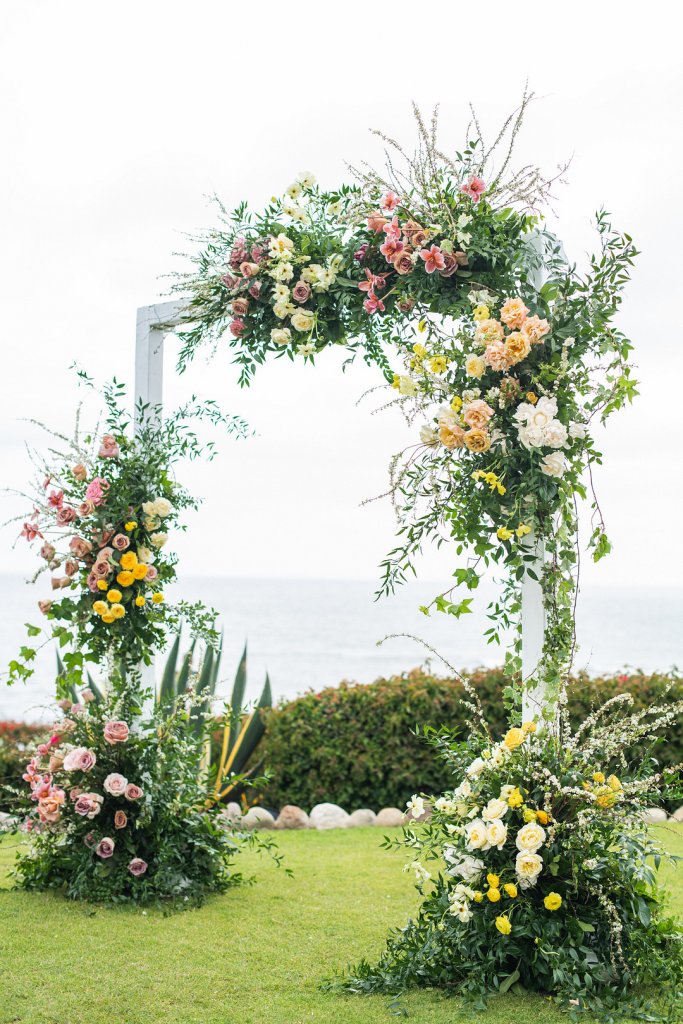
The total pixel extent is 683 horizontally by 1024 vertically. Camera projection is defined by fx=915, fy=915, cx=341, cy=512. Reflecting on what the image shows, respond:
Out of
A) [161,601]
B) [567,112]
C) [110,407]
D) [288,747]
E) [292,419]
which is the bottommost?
[288,747]

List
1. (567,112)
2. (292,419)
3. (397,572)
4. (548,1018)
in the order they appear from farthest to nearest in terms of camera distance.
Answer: (292,419) → (567,112) → (397,572) → (548,1018)

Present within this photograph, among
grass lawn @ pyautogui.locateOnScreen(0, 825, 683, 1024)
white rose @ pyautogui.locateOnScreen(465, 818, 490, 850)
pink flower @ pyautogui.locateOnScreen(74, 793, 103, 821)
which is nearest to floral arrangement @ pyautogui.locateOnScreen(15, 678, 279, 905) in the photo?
pink flower @ pyautogui.locateOnScreen(74, 793, 103, 821)

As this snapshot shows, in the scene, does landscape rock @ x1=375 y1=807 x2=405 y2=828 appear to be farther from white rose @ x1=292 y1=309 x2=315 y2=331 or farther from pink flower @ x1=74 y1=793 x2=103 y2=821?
white rose @ x1=292 y1=309 x2=315 y2=331

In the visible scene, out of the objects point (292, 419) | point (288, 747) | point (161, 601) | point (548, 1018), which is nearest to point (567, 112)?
point (161, 601)

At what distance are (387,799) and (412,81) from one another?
4487 millimetres

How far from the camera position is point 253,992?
3.07 meters

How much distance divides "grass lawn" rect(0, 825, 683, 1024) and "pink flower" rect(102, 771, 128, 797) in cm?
49

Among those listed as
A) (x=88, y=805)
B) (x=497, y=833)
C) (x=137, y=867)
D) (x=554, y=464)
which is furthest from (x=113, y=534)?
(x=497, y=833)

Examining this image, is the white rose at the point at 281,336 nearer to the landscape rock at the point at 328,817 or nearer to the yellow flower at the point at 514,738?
the yellow flower at the point at 514,738

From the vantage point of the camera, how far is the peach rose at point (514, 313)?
3.20 meters

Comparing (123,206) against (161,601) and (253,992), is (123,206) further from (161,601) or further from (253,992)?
(253,992)

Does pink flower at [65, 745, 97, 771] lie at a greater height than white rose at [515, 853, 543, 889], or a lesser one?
greater

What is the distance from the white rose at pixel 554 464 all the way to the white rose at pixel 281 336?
129 centimetres

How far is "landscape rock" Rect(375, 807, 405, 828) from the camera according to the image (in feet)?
19.6
